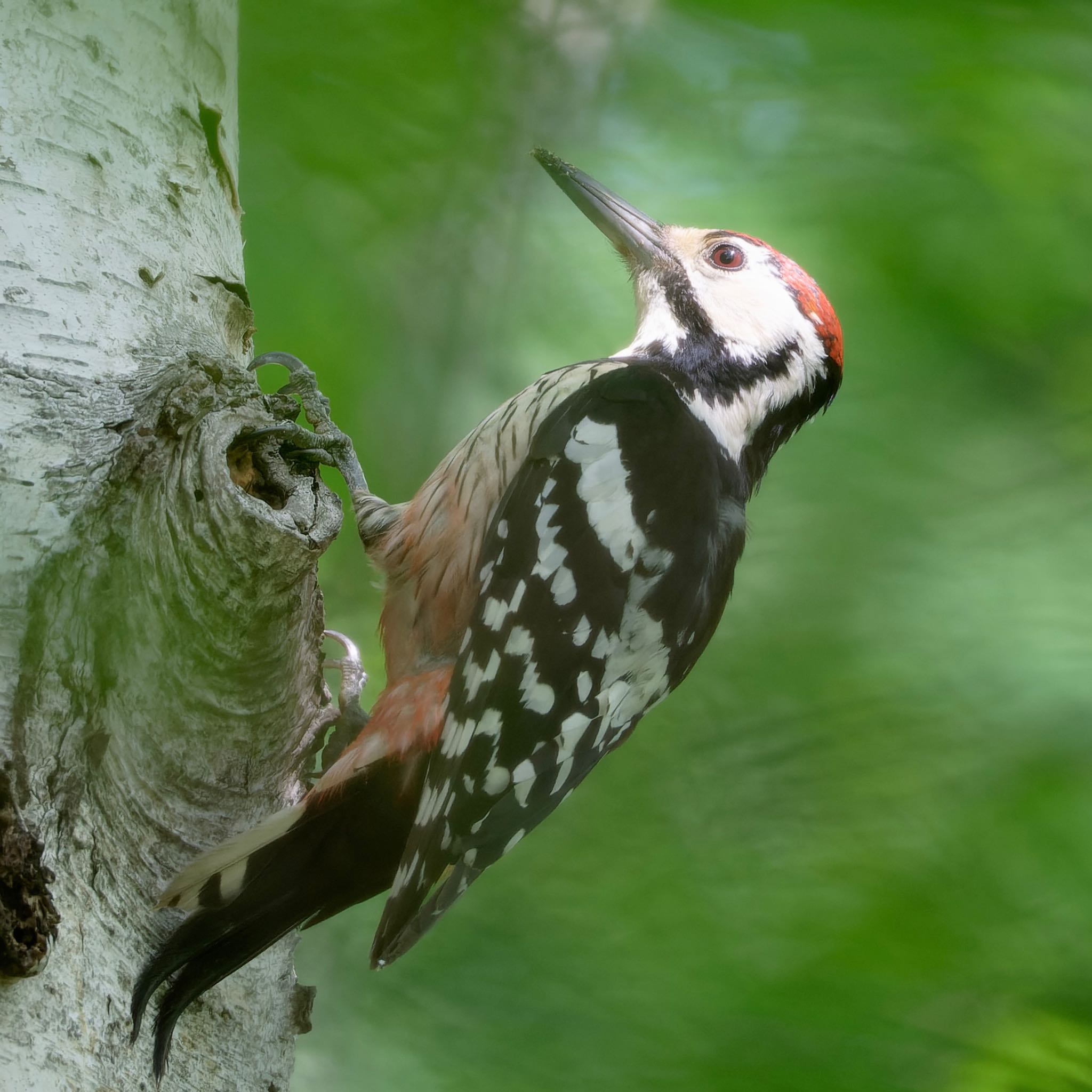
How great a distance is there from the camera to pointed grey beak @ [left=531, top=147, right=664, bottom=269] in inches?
Result: 92.6

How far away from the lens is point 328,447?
2.10 meters

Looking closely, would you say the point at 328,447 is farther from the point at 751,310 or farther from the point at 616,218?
the point at 751,310

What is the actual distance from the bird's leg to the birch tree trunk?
24 cm

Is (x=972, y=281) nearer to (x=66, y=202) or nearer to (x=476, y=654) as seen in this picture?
(x=476, y=654)

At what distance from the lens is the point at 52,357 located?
1299 millimetres

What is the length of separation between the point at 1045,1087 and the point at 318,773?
125cm

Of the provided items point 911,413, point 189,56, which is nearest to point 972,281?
point 911,413

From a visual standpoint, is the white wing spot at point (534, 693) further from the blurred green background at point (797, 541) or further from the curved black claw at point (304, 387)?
the curved black claw at point (304, 387)

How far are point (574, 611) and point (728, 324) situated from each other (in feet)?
3.12

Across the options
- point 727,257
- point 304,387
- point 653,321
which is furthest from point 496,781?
point 727,257

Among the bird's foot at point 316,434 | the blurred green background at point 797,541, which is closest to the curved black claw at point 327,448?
the bird's foot at point 316,434

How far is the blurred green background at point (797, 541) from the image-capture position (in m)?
1.38

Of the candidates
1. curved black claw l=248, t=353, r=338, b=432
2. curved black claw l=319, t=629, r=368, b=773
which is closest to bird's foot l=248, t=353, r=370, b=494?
curved black claw l=248, t=353, r=338, b=432

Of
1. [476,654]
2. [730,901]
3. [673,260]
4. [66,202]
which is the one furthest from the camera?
[673,260]
